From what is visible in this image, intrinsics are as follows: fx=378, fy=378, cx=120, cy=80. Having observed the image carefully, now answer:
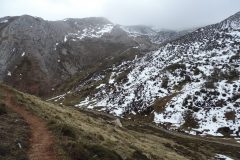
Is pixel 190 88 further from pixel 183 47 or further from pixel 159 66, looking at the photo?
pixel 183 47

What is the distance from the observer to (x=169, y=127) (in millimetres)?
95625

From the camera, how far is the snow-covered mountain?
99.0 meters

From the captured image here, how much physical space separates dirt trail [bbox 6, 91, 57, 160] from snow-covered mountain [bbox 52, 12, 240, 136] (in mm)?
64777

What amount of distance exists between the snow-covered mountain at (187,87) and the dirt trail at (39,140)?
64777mm

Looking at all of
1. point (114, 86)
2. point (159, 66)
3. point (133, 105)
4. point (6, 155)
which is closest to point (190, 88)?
point (133, 105)

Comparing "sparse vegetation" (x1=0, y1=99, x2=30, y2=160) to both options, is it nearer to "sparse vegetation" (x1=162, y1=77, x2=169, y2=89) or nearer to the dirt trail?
the dirt trail

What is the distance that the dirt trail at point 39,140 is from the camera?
21.6 metres

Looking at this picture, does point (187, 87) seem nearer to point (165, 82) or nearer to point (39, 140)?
point (165, 82)

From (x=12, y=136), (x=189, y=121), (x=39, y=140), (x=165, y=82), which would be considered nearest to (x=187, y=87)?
(x=165, y=82)

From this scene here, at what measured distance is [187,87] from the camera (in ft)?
389

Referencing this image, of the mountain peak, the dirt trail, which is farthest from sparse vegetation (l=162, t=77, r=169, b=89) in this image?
the dirt trail

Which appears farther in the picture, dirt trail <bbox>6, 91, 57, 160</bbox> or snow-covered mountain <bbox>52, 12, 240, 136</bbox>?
snow-covered mountain <bbox>52, 12, 240, 136</bbox>

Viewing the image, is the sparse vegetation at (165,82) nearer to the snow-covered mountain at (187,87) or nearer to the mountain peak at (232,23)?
the snow-covered mountain at (187,87)

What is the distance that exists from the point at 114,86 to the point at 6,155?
420 feet
